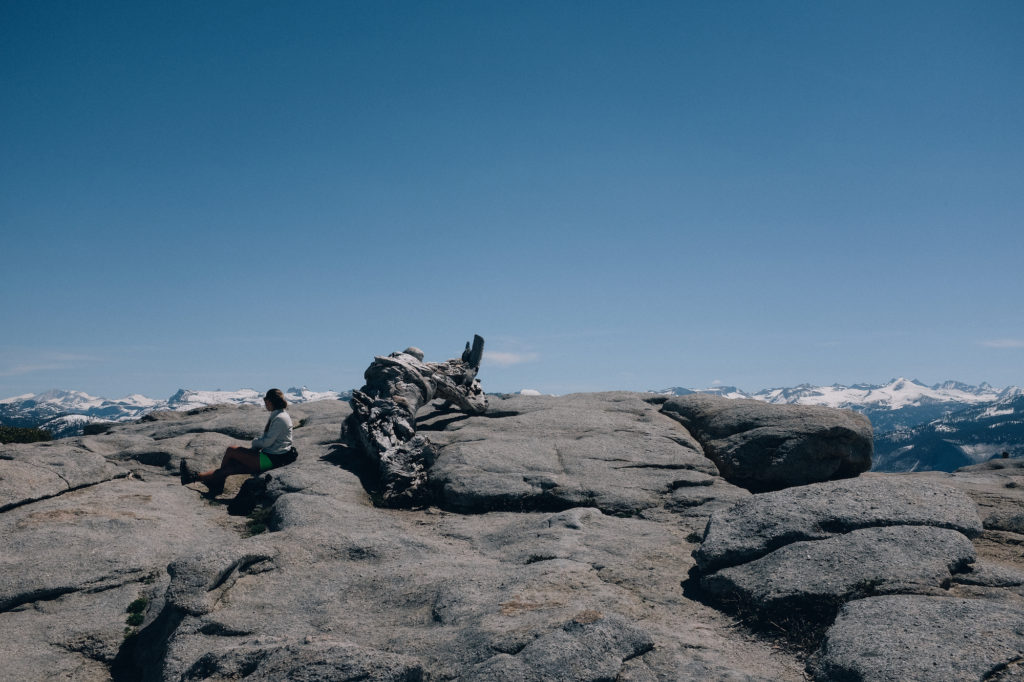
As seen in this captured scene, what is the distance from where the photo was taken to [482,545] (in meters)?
15.5

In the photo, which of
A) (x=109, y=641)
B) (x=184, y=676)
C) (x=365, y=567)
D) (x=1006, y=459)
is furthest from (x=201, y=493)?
(x=1006, y=459)

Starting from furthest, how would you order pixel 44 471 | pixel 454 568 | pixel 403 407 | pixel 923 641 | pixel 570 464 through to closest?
pixel 403 407 < pixel 570 464 < pixel 44 471 < pixel 454 568 < pixel 923 641

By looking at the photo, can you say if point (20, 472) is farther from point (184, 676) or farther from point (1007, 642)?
point (1007, 642)

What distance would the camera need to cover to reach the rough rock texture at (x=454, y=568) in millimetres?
9703

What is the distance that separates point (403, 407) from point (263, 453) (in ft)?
17.5

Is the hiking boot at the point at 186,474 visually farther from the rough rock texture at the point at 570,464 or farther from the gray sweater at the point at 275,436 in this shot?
the rough rock texture at the point at 570,464

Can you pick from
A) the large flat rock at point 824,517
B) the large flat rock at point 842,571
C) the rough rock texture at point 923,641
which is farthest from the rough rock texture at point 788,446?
the rough rock texture at point 923,641

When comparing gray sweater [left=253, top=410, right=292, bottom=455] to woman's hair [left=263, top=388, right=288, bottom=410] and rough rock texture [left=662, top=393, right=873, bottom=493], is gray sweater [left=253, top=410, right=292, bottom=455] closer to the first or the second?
woman's hair [left=263, top=388, right=288, bottom=410]

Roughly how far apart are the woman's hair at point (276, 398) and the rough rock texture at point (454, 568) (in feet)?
8.39

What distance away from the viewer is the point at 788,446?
21.7 meters

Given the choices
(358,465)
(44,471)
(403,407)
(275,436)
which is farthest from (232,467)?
(403,407)

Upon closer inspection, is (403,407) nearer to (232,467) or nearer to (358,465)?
(358,465)

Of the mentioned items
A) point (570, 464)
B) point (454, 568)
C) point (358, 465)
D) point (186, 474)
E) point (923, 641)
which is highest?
point (570, 464)

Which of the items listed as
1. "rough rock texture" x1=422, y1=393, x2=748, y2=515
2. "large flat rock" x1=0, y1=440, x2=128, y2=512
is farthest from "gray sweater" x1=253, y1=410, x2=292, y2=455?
"rough rock texture" x1=422, y1=393, x2=748, y2=515
